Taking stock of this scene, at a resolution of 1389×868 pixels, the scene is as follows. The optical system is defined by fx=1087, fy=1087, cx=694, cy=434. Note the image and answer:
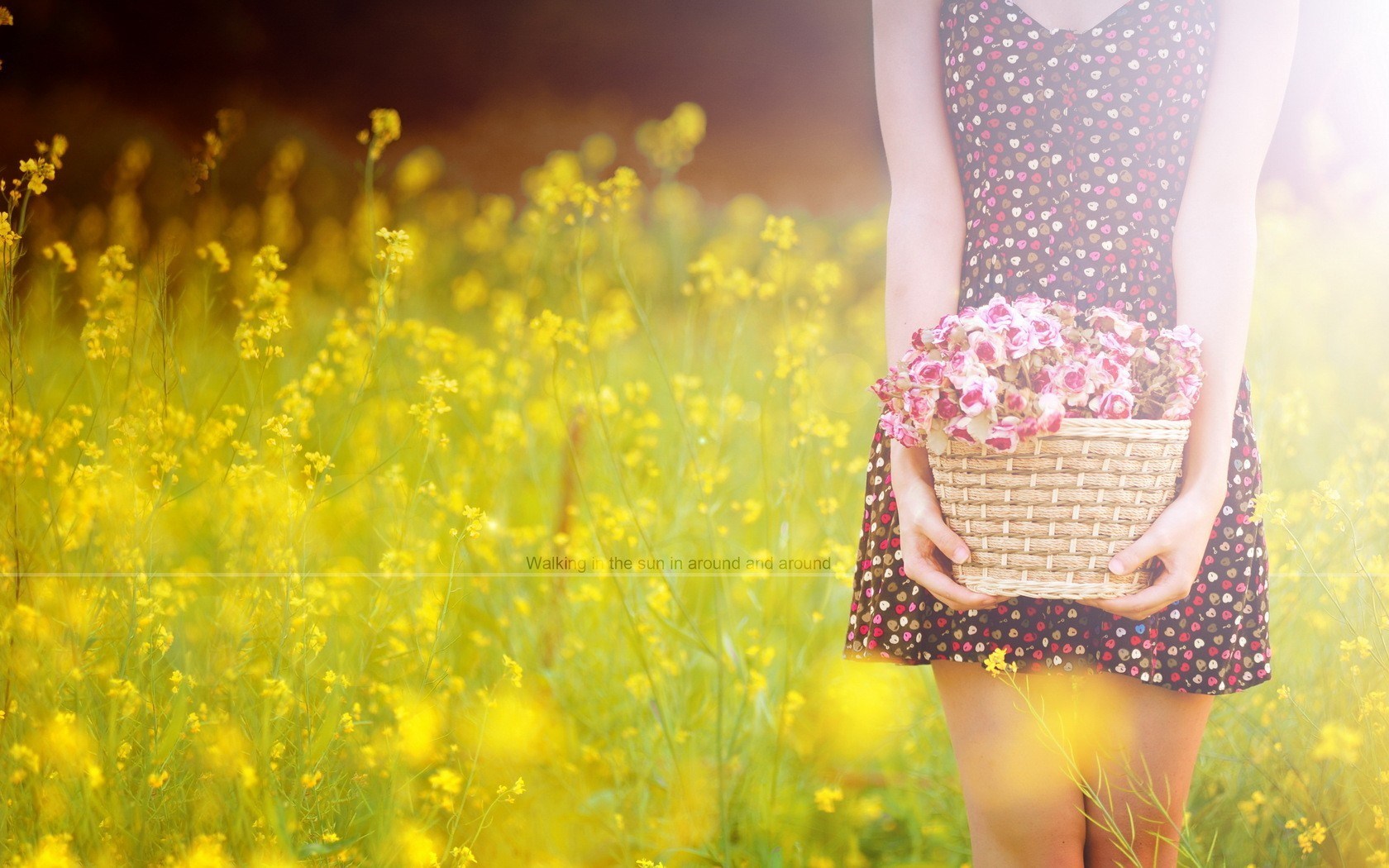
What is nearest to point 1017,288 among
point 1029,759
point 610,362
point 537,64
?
point 1029,759

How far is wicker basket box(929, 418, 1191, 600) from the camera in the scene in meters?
1.15

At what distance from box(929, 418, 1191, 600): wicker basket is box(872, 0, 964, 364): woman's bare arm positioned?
0.22 m

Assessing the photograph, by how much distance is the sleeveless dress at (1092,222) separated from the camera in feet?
4.20

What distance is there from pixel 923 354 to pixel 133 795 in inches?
54.6

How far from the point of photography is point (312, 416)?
1816mm

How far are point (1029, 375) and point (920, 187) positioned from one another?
30 cm

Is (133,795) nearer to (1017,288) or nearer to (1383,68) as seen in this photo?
(1017,288)

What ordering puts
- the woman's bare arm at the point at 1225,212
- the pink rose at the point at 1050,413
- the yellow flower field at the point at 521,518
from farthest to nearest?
the yellow flower field at the point at 521,518 < the woman's bare arm at the point at 1225,212 < the pink rose at the point at 1050,413

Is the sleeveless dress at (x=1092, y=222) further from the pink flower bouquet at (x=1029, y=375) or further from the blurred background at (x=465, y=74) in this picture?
the blurred background at (x=465, y=74)

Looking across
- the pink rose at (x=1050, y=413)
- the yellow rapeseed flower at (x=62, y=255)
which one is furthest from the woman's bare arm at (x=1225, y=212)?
the yellow rapeseed flower at (x=62, y=255)

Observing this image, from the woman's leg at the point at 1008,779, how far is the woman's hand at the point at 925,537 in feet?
0.46

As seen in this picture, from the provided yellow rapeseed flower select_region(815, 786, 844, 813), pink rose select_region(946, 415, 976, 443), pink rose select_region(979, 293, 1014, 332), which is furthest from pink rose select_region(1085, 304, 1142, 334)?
yellow rapeseed flower select_region(815, 786, 844, 813)

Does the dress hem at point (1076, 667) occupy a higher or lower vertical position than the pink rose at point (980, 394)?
lower

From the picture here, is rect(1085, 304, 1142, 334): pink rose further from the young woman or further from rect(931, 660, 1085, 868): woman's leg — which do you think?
rect(931, 660, 1085, 868): woman's leg
